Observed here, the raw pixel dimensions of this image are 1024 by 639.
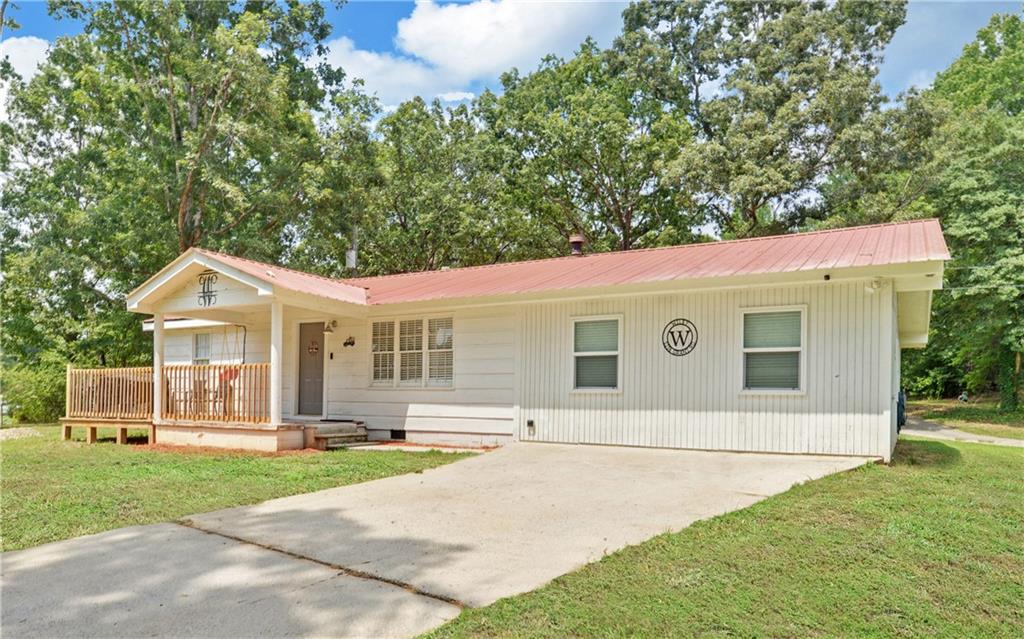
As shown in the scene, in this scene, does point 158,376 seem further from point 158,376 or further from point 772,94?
point 772,94

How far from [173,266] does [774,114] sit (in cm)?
1950

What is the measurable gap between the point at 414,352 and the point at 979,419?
18052 millimetres

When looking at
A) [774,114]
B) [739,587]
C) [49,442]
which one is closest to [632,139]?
[774,114]

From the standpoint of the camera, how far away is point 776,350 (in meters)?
8.74

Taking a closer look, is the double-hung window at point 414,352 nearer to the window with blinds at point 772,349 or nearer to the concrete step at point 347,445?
the concrete step at point 347,445

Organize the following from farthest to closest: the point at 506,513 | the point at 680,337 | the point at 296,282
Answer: the point at 296,282
the point at 680,337
the point at 506,513

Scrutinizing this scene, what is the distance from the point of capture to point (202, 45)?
68.4 ft

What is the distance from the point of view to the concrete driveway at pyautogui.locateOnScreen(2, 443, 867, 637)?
3521 mm

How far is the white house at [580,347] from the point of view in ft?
27.3

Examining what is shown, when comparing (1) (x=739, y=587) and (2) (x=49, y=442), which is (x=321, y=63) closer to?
(2) (x=49, y=442)

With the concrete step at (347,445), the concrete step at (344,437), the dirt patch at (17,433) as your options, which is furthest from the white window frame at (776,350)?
the dirt patch at (17,433)

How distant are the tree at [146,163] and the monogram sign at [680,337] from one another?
13.8 meters

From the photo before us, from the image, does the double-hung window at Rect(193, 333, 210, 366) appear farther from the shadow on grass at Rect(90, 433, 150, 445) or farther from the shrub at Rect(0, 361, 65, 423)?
the shrub at Rect(0, 361, 65, 423)

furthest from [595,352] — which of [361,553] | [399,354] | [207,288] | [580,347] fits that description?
[207,288]
